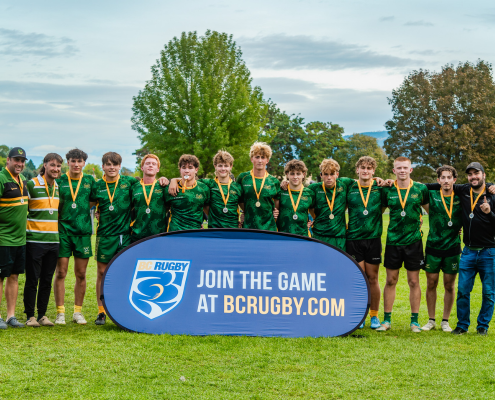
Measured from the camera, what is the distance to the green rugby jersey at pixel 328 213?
6203 mm

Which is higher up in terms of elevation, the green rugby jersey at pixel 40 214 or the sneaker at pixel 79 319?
the green rugby jersey at pixel 40 214

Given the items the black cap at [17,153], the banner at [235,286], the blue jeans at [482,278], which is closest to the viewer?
the banner at [235,286]

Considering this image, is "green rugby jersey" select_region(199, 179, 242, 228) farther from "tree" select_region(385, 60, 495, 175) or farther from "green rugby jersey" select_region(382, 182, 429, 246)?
"tree" select_region(385, 60, 495, 175)

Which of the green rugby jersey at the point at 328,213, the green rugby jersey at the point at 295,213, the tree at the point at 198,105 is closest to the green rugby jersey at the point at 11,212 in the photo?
the green rugby jersey at the point at 295,213

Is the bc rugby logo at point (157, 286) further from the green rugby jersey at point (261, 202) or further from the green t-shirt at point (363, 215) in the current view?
the green t-shirt at point (363, 215)

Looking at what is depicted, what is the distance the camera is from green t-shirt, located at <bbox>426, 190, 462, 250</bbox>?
Answer: 6145 mm

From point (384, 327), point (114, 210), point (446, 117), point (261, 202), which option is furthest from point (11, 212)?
point (446, 117)

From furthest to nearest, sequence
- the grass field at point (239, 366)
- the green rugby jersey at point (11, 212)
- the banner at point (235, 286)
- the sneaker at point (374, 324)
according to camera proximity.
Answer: the sneaker at point (374, 324)
the green rugby jersey at point (11, 212)
the banner at point (235, 286)
the grass field at point (239, 366)

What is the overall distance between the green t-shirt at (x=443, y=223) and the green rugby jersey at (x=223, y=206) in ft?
8.32

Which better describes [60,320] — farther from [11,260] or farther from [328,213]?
[328,213]

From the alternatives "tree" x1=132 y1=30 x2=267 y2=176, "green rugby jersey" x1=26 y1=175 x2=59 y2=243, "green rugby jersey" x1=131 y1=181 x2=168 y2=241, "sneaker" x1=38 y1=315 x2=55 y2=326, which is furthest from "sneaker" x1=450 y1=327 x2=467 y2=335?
"tree" x1=132 y1=30 x2=267 y2=176

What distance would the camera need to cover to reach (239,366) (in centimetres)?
457

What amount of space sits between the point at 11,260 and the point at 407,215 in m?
4.95

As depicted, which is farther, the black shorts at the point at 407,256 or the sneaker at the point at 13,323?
the black shorts at the point at 407,256
